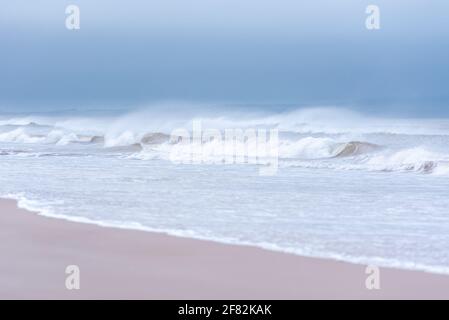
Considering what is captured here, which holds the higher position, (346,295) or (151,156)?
(151,156)

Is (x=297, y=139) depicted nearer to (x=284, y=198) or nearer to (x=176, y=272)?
(x=284, y=198)

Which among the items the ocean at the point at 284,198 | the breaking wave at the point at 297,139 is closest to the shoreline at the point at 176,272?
the ocean at the point at 284,198

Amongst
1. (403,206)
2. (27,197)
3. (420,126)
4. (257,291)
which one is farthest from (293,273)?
(420,126)

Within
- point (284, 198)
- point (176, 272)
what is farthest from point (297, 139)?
point (176, 272)

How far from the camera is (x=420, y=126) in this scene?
24.4 m

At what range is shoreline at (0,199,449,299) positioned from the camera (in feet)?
12.7

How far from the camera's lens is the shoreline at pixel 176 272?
3.87 metres

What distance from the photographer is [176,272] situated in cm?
432

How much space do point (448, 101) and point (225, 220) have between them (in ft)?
96.9

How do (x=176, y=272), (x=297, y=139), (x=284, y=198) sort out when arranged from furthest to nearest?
(x=297, y=139)
(x=284, y=198)
(x=176, y=272)

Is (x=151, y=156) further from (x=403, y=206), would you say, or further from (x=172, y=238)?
(x=172, y=238)

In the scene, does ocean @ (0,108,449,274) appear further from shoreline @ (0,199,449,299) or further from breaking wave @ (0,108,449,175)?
shoreline @ (0,199,449,299)

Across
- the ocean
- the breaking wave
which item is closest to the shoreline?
the ocean

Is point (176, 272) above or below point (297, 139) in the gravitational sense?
below
